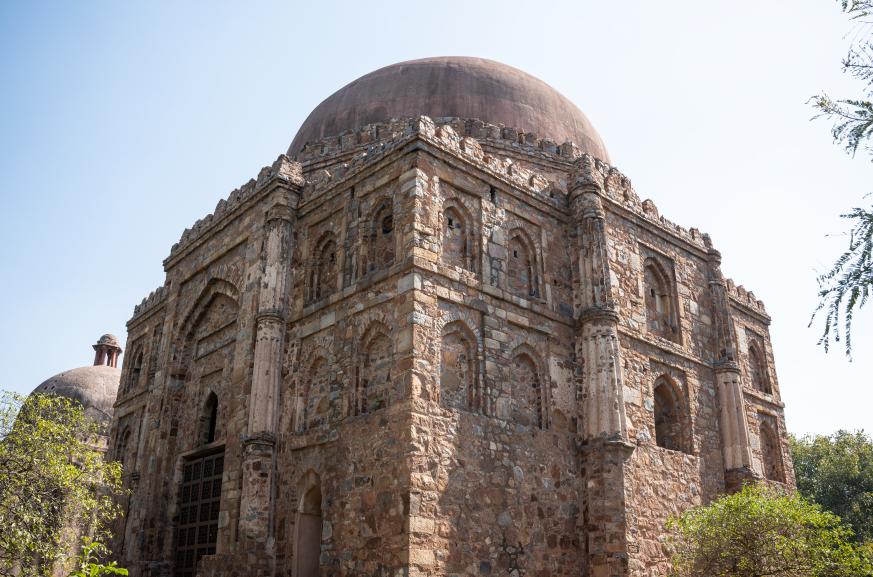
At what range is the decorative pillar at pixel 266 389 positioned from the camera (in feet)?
38.4

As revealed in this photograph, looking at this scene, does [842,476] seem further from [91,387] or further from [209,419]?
[91,387]

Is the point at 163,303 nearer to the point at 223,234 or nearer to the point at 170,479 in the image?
the point at 223,234

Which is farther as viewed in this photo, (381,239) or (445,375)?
(381,239)

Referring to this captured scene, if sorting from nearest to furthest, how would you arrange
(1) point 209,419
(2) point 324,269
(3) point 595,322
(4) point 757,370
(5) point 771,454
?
(3) point 595,322
(2) point 324,269
(1) point 209,419
(5) point 771,454
(4) point 757,370

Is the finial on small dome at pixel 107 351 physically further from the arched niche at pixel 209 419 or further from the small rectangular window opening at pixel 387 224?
the small rectangular window opening at pixel 387 224

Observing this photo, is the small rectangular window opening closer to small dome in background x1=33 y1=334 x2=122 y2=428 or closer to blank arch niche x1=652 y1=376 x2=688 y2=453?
blank arch niche x1=652 y1=376 x2=688 y2=453

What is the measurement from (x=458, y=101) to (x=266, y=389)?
8.46m

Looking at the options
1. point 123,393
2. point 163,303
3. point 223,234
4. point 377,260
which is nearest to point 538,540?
point 377,260

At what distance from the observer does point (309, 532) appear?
11516mm

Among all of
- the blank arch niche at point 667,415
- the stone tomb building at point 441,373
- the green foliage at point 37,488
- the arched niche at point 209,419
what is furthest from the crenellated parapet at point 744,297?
the green foliage at point 37,488

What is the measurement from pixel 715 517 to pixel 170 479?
10.8 m

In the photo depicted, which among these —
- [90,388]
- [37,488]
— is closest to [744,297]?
[37,488]

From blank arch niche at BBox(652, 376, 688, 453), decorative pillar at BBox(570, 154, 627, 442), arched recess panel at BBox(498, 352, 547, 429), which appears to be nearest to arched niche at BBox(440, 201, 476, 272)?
arched recess panel at BBox(498, 352, 547, 429)

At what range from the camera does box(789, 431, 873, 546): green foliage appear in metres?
24.4
